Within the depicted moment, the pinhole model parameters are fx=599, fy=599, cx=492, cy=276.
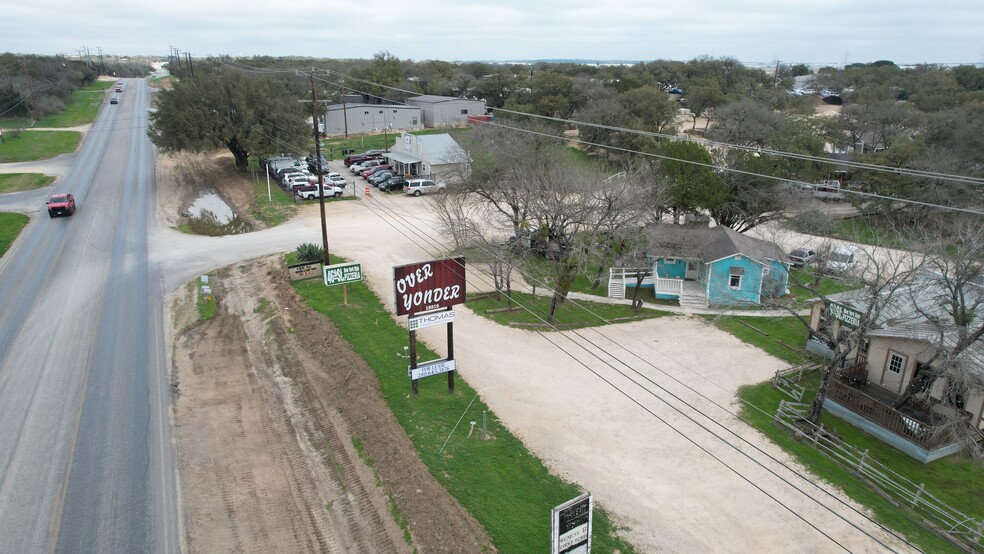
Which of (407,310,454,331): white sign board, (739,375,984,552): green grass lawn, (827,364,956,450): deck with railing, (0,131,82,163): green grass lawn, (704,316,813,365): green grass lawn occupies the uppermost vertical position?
(0,131,82,163): green grass lawn

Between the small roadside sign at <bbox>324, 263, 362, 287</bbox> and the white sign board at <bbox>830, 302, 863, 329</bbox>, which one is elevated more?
the white sign board at <bbox>830, 302, 863, 329</bbox>

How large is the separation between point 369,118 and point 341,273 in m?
52.6

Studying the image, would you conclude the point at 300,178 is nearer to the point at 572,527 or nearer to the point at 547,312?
the point at 547,312

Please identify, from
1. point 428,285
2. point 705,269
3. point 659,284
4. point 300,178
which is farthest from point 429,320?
point 300,178

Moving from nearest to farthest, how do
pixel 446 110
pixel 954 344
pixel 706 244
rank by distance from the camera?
pixel 954 344 → pixel 706 244 → pixel 446 110

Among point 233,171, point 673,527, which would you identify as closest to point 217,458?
point 673,527

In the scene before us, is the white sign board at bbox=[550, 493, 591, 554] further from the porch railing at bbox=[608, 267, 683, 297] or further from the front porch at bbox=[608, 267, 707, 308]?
the porch railing at bbox=[608, 267, 683, 297]

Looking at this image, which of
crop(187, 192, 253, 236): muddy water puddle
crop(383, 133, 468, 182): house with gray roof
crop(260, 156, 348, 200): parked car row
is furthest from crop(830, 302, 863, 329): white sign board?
crop(260, 156, 348, 200): parked car row

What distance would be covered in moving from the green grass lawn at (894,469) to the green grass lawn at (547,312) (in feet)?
25.1

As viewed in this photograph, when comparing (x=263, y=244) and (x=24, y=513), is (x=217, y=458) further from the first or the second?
(x=263, y=244)

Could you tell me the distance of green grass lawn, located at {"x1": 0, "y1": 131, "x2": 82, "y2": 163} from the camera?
56.0 metres

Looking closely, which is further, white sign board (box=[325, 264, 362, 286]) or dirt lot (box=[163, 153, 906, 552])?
white sign board (box=[325, 264, 362, 286])

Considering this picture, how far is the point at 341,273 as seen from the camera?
25312mm

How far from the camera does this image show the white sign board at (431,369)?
59.8 feet
